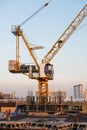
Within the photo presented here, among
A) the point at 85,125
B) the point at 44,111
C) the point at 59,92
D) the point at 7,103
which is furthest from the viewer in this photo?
the point at 7,103

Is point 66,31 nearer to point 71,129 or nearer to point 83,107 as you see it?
point 83,107

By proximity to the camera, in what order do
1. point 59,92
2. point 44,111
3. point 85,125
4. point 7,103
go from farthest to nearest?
point 7,103
point 59,92
point 44,111
point 85,125

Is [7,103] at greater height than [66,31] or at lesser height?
lesser

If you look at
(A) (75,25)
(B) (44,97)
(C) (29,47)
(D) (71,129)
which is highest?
(A) (75,25)

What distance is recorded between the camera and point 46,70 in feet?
364

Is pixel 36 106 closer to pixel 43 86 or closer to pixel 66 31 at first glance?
pixel 43 86

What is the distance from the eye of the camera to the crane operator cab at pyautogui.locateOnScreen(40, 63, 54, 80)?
10893cm

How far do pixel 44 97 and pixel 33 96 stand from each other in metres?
3.79

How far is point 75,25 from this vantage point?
377 feet

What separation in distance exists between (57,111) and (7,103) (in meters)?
29.9

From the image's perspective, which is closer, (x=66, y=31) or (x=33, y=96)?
(x=33, y=96)

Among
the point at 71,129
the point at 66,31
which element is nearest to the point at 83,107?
the point at 66,31

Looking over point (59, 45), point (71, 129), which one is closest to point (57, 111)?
point (59, 45)

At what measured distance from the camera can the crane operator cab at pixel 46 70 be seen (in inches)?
4289
